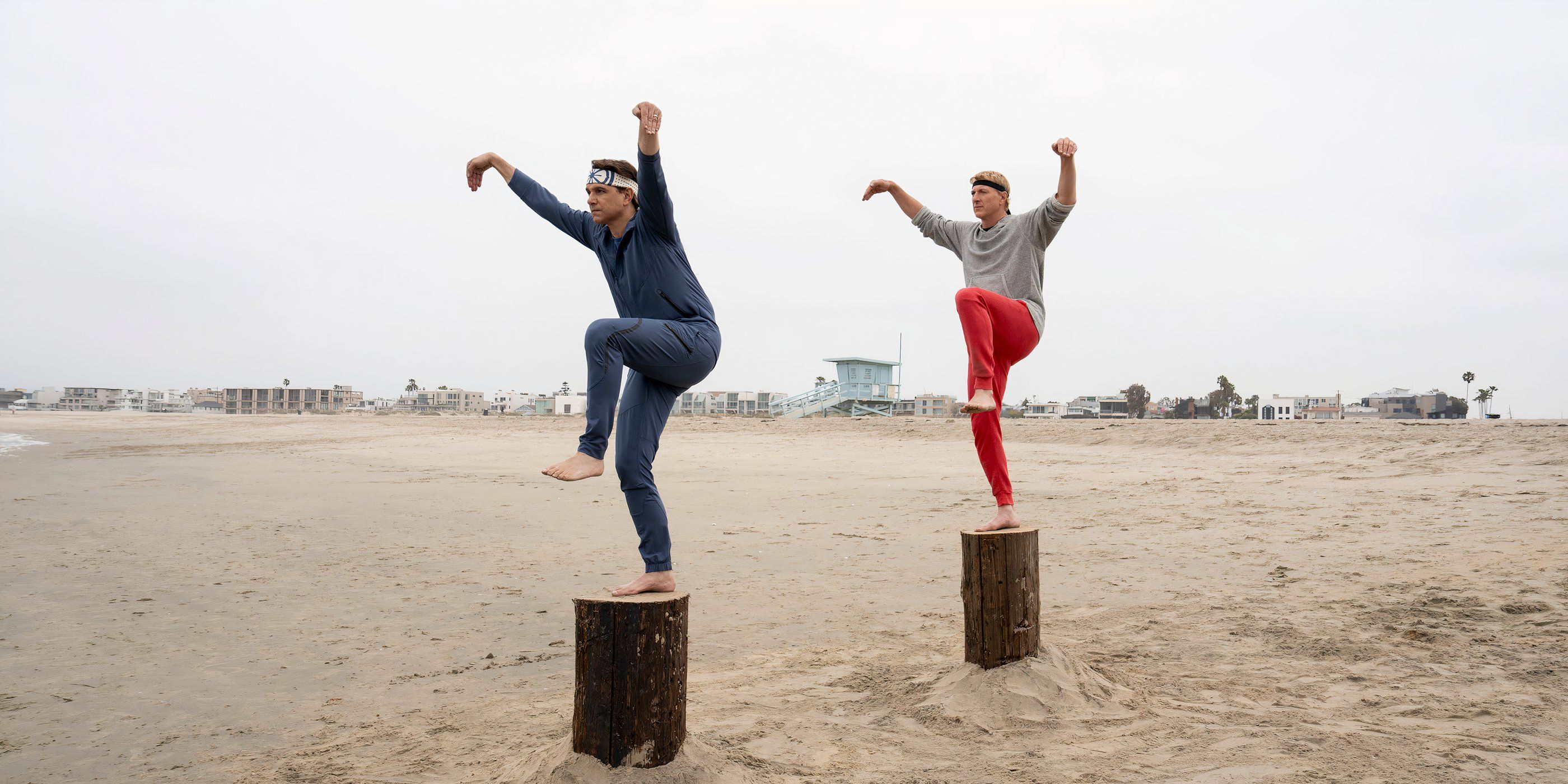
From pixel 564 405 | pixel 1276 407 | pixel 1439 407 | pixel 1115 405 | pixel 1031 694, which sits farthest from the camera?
pixel 564 405

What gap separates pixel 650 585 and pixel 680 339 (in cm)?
102

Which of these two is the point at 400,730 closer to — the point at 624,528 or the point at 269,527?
the point at 624,528

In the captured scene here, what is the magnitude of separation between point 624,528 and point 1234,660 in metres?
6.66

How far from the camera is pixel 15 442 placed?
2519 centimetres

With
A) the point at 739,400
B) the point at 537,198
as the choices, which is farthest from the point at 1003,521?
the point at 739,400

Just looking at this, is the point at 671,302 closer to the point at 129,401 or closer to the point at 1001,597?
the point at 1001,597

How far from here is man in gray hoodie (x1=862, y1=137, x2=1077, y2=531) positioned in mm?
4371

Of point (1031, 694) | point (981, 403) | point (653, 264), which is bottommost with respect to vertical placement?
point (1031, 694)

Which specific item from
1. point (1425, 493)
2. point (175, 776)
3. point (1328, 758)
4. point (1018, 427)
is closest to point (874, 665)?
point (1328, 758)

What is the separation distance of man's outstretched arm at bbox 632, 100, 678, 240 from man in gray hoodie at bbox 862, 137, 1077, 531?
174cm

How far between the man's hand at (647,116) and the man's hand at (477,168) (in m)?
1.07

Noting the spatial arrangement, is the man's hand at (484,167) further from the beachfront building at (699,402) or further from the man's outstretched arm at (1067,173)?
the beachfront building at (699,402)

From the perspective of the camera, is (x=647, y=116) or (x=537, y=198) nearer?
(x=647, y=116)

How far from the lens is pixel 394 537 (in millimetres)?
9117
